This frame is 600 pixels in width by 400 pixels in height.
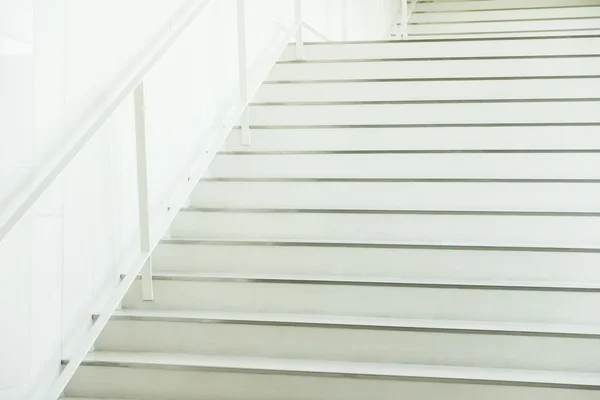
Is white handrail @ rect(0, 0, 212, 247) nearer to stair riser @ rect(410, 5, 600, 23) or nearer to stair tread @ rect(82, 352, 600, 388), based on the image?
stair tread @ rect(82, 352, 600, 388)

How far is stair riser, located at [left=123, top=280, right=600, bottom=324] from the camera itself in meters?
2.38

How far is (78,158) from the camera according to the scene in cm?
232

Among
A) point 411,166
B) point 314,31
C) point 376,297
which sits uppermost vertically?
point 314,31

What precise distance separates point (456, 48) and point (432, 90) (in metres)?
0.43

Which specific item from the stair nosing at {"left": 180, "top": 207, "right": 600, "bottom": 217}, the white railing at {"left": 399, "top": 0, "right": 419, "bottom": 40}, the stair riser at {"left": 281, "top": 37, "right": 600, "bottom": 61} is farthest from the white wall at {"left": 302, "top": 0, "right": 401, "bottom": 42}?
the stair nosing at {"left": 180, "top": 207, "right": 600, "bottom": 217}

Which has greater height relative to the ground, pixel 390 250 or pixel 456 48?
pixel 456 48

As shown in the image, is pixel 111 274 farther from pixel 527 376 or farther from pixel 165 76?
pixel 527 376

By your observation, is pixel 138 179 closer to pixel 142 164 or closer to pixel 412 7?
pixel 142 164

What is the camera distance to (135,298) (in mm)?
2590

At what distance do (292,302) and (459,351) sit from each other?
1.85 ft

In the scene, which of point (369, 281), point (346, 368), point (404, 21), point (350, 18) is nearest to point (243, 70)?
point (369, 281)

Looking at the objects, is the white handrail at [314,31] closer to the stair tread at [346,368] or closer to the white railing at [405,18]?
the white railing at [405,18]

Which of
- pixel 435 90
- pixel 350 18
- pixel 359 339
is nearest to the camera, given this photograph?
pixel 359 339

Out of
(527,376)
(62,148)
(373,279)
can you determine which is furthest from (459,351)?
(62,148)
